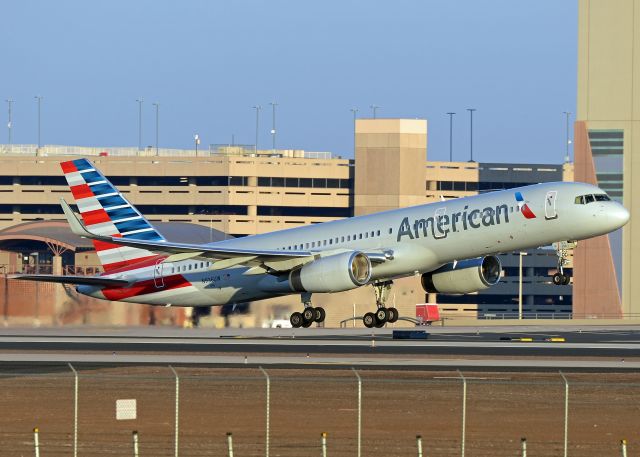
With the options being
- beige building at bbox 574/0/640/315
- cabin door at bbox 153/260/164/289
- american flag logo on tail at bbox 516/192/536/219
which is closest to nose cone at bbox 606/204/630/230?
american flag logo on tail at bbox 516/192/536/219

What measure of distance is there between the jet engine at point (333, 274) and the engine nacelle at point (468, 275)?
5.85m

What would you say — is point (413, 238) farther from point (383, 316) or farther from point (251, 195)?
point (251, 195)

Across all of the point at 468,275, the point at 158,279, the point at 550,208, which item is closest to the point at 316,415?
the point at 550,208

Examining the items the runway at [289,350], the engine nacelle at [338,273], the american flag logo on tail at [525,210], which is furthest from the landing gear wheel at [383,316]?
the american flag logo on tail at [525,210]

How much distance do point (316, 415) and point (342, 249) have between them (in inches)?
1186

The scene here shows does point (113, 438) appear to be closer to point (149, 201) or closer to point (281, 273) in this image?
point (281, 273)

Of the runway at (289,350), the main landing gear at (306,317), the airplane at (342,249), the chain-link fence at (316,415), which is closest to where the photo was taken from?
the chain-link fence at (316,415)

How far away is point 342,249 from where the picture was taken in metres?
68.5

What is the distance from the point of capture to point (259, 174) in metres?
197

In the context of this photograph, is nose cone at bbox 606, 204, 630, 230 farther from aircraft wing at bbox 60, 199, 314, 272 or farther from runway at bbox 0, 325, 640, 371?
aircraft wing at bbox 60, 199, 314, 272

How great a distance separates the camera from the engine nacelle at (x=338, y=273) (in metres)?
65.8

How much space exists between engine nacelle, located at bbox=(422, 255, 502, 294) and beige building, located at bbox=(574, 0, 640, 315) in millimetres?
71530

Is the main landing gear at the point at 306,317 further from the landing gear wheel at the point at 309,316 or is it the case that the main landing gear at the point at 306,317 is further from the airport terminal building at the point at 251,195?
the airport terminal building at the point at 251,195

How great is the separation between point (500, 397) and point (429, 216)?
78.1 ft
